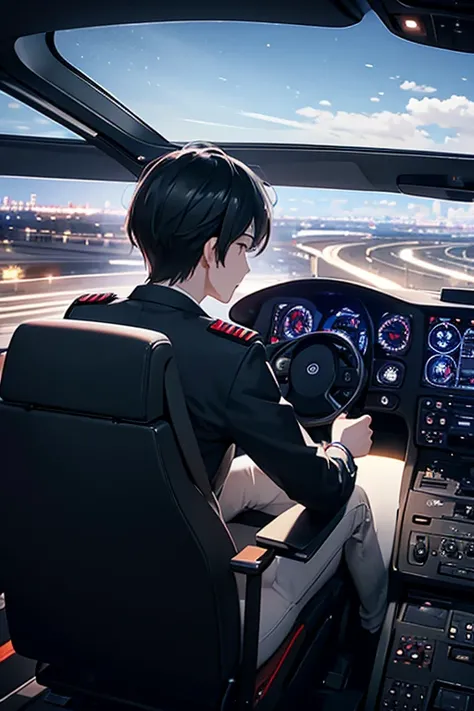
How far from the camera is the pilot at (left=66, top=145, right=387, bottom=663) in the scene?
120 centimetres

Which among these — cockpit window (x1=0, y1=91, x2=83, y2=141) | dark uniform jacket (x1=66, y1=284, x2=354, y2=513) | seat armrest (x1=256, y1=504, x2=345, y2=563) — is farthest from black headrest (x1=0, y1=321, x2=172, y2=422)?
cockpit window (x1=0, y1=91, x2=83, y2=141)

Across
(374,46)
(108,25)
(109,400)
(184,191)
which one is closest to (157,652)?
(109,400)

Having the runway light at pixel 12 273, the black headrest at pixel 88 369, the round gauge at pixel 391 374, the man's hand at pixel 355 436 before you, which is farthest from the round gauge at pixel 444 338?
the runway light at pixel 12 273

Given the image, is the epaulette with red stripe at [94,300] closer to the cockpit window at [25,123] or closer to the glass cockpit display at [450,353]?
the glass cockpit display at [450,353]

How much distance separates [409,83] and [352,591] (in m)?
2.38

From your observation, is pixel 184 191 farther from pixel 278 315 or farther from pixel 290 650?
pixel 278 315

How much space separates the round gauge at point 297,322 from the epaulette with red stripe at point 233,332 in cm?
150

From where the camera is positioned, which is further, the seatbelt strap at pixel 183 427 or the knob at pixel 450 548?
the knob at pixel 450 548

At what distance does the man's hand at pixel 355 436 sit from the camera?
1.71 metres

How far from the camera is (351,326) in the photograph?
8.60 feet

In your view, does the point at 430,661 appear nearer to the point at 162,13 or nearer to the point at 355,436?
the point at 355,436

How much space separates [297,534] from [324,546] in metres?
0.38

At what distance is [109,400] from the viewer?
1096 mm

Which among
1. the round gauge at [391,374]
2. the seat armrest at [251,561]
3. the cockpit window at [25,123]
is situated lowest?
the seat armrest at [251,561]
